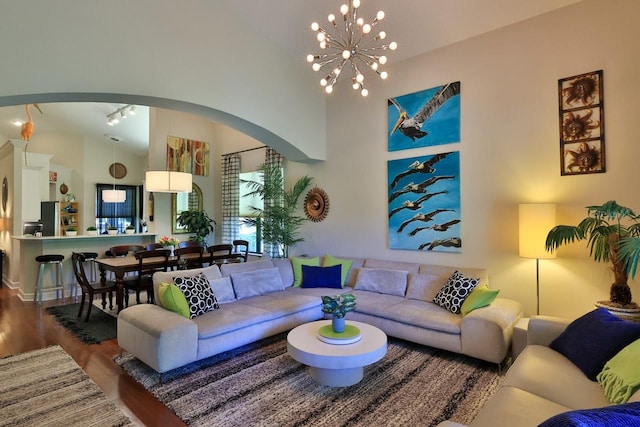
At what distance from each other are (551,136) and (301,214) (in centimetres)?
397

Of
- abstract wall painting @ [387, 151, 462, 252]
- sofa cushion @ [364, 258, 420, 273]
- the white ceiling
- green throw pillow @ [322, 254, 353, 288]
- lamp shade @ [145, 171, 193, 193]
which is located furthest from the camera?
lamp shade @ [145, 171, 193, 193]

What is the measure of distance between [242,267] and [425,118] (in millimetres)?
3257

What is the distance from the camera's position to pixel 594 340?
2.22 metres

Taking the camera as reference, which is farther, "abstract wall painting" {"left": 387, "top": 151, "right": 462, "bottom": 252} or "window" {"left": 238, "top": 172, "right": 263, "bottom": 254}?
"window" {"left": 238, "top": 172, "right": 263, "bottom": 254}

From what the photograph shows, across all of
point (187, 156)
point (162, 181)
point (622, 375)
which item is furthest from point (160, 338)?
point (187, 156)

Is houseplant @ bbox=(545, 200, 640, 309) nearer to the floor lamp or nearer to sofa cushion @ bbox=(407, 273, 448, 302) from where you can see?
the floor lamp

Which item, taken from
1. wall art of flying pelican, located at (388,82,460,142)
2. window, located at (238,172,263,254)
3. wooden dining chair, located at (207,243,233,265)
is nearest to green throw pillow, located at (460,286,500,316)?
wall art of flying pelican, located at (388,82,460,142)

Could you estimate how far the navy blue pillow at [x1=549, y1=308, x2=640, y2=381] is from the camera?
2.08 metres

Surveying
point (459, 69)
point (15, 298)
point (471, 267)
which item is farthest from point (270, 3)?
point (15, 298)

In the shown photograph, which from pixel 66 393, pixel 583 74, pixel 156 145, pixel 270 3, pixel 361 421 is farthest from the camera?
pixel 156 145

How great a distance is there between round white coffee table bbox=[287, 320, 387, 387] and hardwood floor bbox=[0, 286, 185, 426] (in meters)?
1.02

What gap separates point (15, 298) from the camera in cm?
591

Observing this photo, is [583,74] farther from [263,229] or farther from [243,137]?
[243,137]

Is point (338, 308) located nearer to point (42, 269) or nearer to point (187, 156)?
point (42, 269)
